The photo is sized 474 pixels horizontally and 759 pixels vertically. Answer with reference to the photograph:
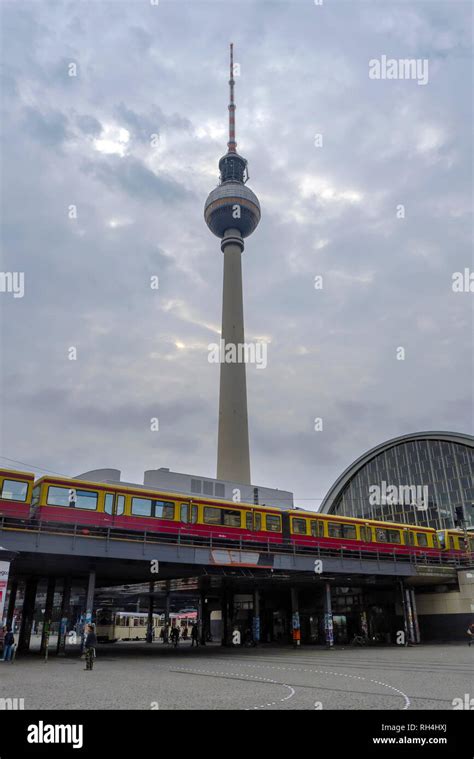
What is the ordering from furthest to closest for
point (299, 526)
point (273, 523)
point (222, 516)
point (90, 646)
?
point (299, 526)
point (273, 523)
point (222, 516)
point (90, 646)

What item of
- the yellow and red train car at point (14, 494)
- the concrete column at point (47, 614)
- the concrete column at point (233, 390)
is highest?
the concrete column at point (233, 390)

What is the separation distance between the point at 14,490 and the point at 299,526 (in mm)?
17811

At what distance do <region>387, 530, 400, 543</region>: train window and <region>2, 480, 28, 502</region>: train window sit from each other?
26.4 metres

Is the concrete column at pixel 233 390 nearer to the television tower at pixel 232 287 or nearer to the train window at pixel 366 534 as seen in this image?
the television tower at pixel 232 287

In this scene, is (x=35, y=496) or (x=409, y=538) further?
(x=409, y=538)

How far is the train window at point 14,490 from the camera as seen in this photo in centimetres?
2456

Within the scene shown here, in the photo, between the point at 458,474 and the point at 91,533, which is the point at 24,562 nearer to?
the point at 91,533

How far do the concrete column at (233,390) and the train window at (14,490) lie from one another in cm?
5203

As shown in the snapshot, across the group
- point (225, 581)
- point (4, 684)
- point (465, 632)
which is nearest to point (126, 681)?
point (4, 684)

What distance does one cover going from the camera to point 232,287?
282ft

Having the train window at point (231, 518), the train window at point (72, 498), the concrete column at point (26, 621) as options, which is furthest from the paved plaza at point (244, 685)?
the concrete column at point (26, 621)

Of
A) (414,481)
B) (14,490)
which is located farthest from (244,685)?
(414,481)

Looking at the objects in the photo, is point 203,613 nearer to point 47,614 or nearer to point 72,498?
point 47,614

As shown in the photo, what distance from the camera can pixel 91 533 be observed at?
26391mm
